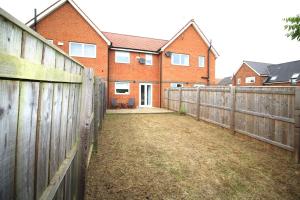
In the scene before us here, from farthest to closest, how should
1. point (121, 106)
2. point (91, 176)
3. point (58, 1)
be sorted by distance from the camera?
point (121, 106)
point (58, 1)
point (91, 176)

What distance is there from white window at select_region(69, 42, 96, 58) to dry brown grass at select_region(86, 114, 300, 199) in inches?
411

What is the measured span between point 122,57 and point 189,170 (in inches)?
548

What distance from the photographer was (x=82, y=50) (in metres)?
14.1

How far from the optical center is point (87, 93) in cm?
265

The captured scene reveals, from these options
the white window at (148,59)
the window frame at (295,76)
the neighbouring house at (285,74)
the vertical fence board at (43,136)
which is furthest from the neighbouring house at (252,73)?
the vertical fence board at (43,136)

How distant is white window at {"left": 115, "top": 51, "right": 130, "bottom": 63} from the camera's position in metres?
15.8

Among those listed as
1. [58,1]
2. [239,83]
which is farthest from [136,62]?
[239,83]

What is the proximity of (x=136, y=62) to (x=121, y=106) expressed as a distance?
15.4ft

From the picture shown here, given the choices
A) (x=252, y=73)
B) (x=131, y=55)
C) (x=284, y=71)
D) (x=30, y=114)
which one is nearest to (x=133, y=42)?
(x=131, y=55)

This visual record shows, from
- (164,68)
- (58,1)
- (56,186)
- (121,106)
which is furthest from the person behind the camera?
(164,68)

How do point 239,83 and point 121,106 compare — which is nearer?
point 121,106

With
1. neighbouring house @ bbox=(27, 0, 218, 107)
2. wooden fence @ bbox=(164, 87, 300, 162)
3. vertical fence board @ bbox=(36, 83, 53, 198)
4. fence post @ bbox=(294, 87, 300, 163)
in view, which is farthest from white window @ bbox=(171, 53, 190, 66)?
vertical fence board @ bbox=(36, 83, 53, 198)

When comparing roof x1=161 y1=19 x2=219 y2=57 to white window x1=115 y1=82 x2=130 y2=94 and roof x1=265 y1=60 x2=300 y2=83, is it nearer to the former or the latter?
white window x1=115 y1=82 x2=130 y2=94

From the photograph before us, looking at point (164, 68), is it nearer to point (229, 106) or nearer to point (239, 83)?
point (229, 106)
